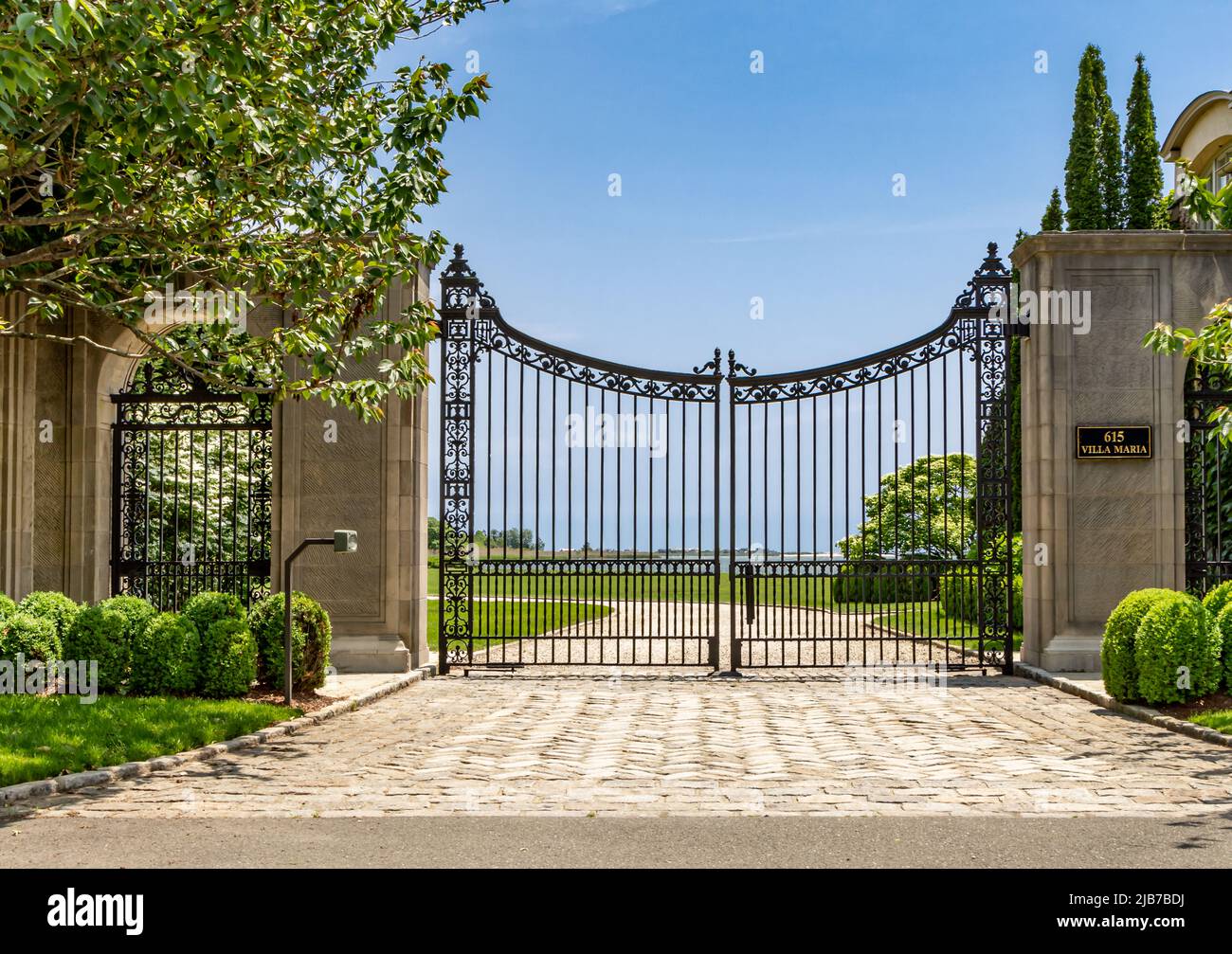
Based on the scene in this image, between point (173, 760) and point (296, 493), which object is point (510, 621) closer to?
point (296, 493)

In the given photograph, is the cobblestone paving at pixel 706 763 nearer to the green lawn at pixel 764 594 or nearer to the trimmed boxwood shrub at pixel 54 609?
the green lawn at pixel 764 594

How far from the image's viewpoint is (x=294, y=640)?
35.2 feet

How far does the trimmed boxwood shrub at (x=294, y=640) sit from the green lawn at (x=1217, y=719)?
8.16m

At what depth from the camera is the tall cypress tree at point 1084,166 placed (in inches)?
1134

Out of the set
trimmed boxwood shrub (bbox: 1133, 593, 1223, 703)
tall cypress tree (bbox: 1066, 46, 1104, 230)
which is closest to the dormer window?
tall cypress tree (bbox: 1066, 46, 1104, 230)

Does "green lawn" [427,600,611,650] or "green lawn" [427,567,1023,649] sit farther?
"green lawn" [427,600,611,650]

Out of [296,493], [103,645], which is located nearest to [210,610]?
[103,645]

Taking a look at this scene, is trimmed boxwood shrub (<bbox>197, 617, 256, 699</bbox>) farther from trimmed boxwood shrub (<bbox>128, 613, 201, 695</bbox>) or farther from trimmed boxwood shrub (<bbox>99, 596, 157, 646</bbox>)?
trimmed boxwood shrub (<bbox>99, 596, 157, 646</bbox>)

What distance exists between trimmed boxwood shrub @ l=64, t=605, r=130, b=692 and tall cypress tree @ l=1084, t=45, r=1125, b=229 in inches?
1022

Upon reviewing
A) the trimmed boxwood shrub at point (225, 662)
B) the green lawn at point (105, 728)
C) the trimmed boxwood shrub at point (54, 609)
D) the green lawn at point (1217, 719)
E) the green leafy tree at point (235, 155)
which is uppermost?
the green leafy tree at point (235, 155)

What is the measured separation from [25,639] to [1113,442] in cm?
1211

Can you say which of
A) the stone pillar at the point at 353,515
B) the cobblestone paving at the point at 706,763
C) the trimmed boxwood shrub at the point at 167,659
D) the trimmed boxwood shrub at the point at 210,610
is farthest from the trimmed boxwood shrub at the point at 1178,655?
the trimmed boxwood shrub at the point at 167,659

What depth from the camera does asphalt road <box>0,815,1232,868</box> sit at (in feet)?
17.7

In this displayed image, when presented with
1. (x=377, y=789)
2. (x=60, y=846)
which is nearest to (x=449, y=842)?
(x=377, y=789)
